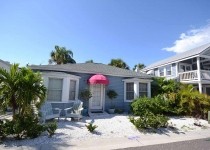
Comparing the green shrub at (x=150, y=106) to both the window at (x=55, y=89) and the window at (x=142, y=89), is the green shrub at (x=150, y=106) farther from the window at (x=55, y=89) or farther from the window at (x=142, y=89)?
the window at (x=55, y=89)

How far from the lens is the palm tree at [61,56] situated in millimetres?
35562

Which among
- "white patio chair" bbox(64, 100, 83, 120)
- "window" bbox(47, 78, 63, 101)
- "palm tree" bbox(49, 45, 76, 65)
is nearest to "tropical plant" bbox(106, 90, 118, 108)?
"white patio chair" bbox(64, 100, 83, 120)

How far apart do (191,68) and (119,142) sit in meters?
21.6

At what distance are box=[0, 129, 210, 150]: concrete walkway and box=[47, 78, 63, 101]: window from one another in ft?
21.5

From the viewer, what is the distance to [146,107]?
14359 mm

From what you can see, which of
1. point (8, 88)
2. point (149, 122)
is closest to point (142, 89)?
point (149, 122)

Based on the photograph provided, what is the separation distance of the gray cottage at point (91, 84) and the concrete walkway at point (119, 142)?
6.49 metres

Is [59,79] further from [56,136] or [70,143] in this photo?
[70,143]

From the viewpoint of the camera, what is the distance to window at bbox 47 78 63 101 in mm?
13742

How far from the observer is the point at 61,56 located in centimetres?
3562

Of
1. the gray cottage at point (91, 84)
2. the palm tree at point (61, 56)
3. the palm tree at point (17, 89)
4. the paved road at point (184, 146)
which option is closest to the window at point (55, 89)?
the gray cottage at point (91, 84)

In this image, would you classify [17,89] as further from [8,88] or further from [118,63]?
[118,63]

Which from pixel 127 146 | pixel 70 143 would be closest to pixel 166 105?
pixel 127 146

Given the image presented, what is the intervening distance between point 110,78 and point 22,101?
31.5 feet
